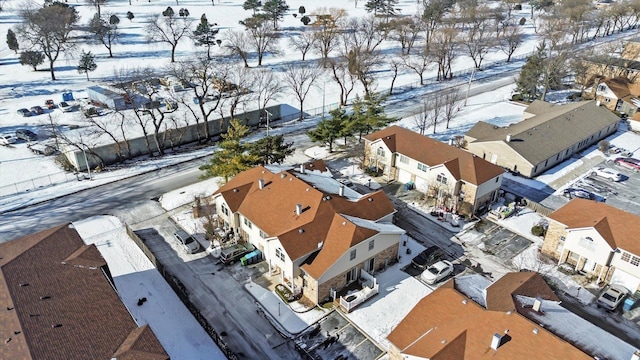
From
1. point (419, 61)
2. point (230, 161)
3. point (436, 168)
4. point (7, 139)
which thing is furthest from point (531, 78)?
point (7, 139)

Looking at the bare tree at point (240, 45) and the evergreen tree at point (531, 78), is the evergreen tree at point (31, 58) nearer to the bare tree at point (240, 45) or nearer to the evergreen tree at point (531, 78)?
the bare tree at point (240, 45)

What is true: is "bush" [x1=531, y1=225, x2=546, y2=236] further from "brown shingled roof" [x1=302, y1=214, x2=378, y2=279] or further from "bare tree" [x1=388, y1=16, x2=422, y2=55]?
"bare tree" [x1=388, y1=16, x2=422, y2=55]

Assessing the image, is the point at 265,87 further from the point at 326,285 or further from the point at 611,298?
the point at 611,298

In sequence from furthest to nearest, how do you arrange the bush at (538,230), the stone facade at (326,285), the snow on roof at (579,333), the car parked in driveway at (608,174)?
1. the car parked in driveway at (608,174)
2. the bush at (538,230)
3. the stone facade at (326,285)
4. the snow on roof at (579,333)

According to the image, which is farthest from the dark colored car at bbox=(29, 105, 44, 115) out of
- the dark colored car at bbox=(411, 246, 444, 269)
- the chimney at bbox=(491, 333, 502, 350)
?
the chimney at bbox=(491, 333, 502, 350)

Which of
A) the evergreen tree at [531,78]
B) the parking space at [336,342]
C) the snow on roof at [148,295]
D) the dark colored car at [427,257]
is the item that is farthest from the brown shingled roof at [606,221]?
the evergreen tree at [531,78]
